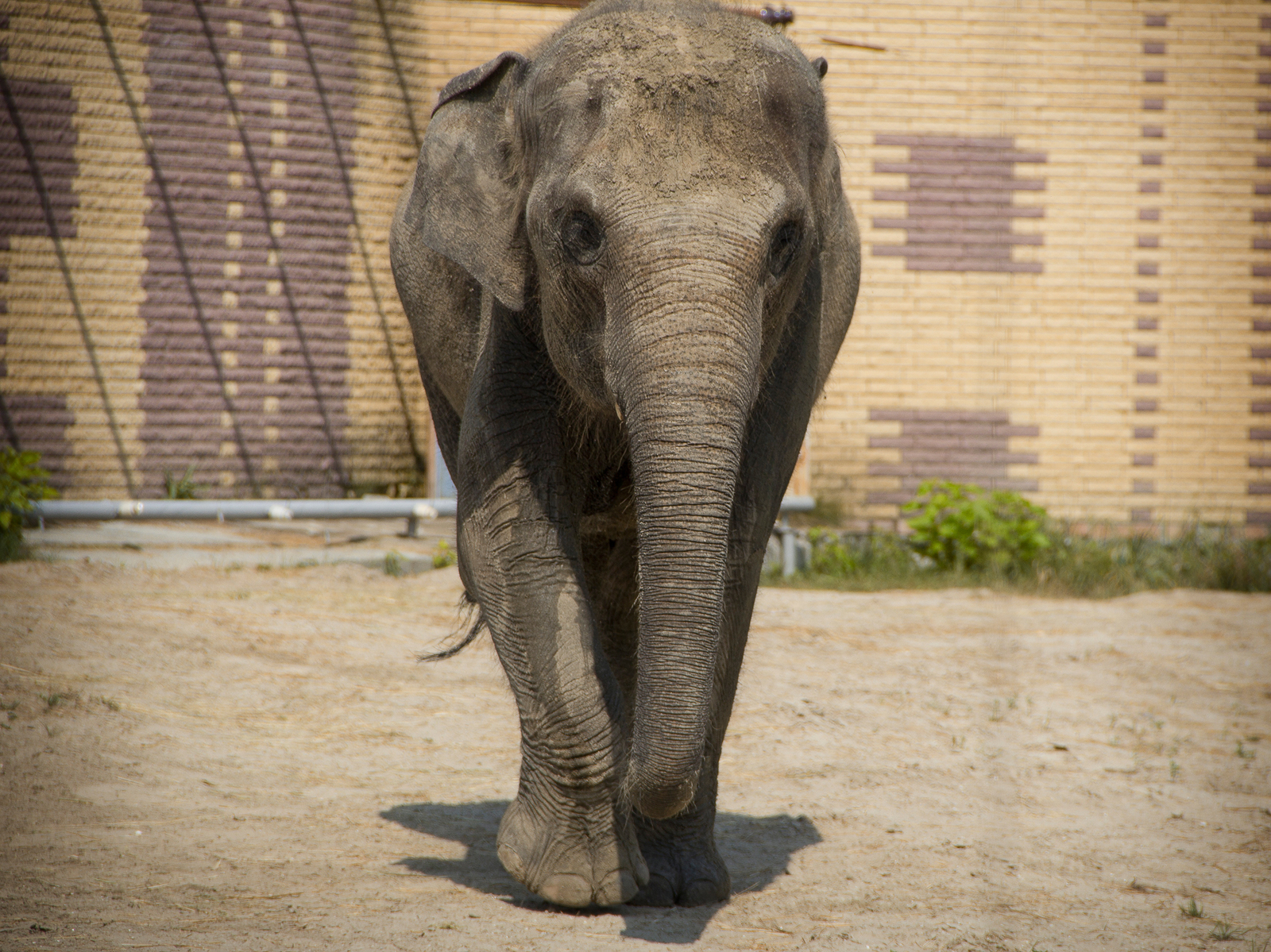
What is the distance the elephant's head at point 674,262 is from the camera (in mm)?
2684

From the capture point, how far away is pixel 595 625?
133 inches

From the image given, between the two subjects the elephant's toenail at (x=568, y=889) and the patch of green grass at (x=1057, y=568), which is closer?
the elephant's toenail at (x=568, y=889)

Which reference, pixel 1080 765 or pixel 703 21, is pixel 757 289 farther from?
pixel 1080 765

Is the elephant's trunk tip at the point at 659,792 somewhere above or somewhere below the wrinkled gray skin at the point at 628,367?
below

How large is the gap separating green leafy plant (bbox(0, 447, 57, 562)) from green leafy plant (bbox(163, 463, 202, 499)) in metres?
1.16

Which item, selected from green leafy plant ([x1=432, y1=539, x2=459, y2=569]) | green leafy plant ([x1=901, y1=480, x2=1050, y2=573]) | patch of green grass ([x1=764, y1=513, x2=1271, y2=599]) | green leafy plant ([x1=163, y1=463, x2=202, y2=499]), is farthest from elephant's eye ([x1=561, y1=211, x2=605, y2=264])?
green leafy plant ([x1=163, y1=463, x2=202, y2=499])

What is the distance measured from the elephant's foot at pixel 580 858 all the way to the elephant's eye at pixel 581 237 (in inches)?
56.6

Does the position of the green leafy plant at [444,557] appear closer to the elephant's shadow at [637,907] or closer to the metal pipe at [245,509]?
the metal pipe at [245,509]

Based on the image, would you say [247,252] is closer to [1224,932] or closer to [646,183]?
[646,183]

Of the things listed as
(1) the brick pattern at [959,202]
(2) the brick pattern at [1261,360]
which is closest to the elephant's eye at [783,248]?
(1) the brick pattern at [959,202]

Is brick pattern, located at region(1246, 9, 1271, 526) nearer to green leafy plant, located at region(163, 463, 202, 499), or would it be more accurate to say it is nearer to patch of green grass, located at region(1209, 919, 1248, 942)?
patch of green grass, located at region(1209, 919, 1248, 942)

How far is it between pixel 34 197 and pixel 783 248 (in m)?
8.95

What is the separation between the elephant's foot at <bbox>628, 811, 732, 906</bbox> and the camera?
3.49m

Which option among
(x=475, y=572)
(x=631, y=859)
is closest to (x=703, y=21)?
(x=475, y=572)
